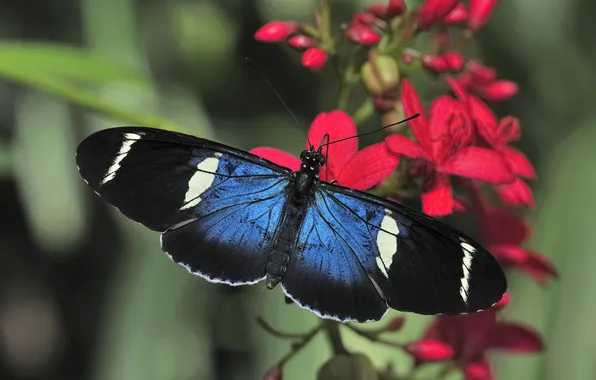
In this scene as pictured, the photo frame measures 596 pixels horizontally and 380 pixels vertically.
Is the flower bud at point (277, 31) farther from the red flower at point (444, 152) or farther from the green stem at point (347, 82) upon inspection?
the red flower at point (444, 152)

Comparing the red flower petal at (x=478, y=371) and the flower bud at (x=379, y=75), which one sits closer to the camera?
the flower bud at (x=379, y=75)

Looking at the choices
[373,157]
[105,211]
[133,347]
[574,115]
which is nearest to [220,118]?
[105,211]

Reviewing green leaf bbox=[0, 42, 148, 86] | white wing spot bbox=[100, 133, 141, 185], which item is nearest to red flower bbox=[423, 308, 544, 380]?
white wing spot bbox=[100, 133, 141, 185]

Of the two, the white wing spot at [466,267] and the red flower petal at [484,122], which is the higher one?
the red flower petal at [484,122]

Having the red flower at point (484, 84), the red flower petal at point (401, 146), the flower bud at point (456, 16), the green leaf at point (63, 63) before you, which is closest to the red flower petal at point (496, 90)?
the red flower at point (484, 84)

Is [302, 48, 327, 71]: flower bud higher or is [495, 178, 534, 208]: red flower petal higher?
[302, 48, 327, 71]: flower bud

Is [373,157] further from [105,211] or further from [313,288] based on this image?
[105,211]

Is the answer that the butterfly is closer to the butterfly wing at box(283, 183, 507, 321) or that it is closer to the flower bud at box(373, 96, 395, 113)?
the butterfly wing at box(283, 183, 507, 321)
